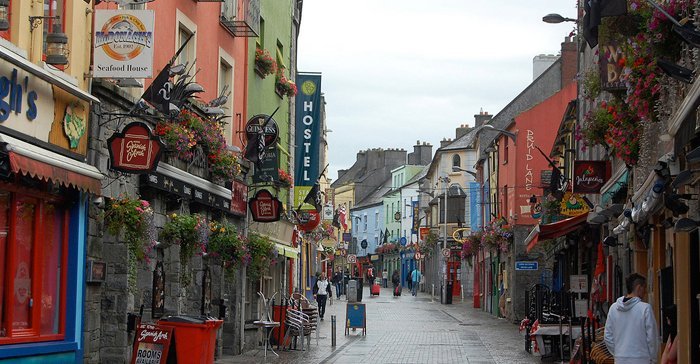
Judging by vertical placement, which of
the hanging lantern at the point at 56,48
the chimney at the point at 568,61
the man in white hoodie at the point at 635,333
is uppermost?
the chimney at the point at 568,61

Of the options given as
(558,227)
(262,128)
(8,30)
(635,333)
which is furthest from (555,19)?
(8,30)

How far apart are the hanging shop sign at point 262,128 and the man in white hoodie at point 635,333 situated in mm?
13159

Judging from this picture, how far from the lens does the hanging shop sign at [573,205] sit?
2914cm

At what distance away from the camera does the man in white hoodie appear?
43.4 feet

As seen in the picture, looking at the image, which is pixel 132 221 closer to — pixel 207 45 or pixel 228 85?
pixel 207 45

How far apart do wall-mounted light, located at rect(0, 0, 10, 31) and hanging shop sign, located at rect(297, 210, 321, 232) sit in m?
24.3

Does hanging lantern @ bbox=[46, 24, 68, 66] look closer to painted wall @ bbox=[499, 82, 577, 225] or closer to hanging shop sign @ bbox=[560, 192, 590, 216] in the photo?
hanging shop sign @ bbox=[560, 192, 590, 216]

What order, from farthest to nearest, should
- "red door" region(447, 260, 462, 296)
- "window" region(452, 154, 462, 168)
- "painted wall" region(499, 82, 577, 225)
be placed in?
"window" region(452, 154, 462, 168) < "red door" region(447, 260, 462, 296) < "painted wall" region(499, 82, 577, 225)

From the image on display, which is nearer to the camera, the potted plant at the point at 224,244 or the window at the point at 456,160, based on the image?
the potted plant at the point at 224,244

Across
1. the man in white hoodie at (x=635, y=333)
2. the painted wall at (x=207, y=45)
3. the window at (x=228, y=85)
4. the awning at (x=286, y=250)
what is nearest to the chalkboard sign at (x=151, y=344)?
the painted wall at (x=207, y=45)

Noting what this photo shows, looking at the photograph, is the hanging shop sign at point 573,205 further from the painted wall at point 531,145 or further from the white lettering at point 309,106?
the painted wall at point 531,145

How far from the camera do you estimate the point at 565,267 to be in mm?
36906

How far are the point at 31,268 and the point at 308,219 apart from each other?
77.6 ft

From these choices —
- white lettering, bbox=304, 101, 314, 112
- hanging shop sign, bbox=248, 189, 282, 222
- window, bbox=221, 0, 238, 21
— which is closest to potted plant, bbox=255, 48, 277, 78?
window, bbox=221, 0, 238, 21
